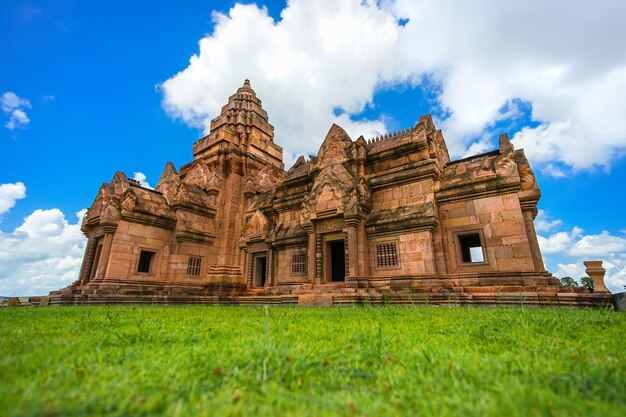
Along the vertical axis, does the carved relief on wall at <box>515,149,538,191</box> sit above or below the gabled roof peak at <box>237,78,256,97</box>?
below

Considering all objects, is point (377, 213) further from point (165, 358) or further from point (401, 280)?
point (165, 358)

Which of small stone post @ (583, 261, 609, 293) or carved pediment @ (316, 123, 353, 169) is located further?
carved pediment @ (316, 123, 353, 169)

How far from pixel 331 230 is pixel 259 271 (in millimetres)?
6666

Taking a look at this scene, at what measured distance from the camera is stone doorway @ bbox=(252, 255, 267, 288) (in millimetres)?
18406

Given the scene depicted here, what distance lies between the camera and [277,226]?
17719 millimetres

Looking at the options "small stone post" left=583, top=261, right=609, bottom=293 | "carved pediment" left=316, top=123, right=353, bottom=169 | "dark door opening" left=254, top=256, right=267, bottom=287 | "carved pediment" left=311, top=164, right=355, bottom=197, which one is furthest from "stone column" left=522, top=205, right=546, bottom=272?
"dark door opening" left=254, top=256, right=267, bottom=287

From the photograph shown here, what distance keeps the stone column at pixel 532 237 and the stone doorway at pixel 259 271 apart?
13068 mm

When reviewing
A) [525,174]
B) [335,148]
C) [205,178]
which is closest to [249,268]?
[205,178]

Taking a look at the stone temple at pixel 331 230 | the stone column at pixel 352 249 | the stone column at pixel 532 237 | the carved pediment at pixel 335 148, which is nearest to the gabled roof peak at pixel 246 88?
the stone temple at pixel 331 230

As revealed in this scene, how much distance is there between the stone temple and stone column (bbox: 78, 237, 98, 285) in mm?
66

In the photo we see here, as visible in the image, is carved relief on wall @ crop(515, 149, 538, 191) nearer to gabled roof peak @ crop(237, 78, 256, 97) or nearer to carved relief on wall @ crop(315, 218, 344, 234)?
carved relief on wall @ crop(315, 218, 344, 234)

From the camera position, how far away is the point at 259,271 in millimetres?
18891

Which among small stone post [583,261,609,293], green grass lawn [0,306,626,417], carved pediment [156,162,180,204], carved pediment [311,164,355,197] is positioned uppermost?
carved pediment [156,162,180,204]

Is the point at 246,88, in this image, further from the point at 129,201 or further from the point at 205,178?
the point at 129,201
